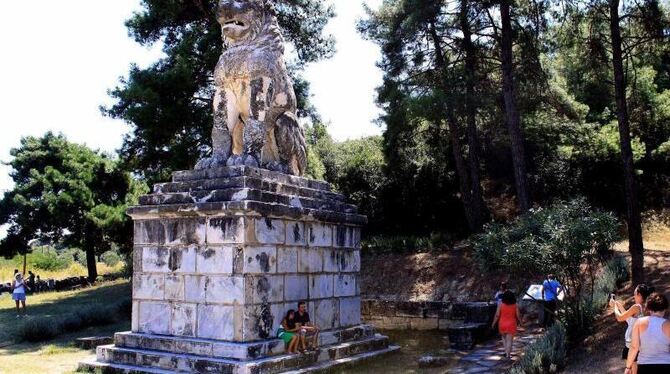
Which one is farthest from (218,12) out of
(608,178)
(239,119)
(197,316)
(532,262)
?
(608,178)

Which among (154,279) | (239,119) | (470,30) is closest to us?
(154,279)

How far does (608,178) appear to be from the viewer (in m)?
23.5

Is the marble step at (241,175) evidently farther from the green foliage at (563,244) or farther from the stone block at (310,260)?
the green foliage at (563,244)

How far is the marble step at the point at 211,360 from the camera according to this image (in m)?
7.18

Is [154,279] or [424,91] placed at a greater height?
[424,91]

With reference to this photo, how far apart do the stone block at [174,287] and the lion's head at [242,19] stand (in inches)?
139

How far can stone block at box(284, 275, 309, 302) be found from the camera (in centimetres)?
834

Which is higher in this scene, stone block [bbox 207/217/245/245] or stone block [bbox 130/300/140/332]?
stone block [bbox 207/217/245/245]

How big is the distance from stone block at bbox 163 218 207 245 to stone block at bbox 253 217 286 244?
0.72m

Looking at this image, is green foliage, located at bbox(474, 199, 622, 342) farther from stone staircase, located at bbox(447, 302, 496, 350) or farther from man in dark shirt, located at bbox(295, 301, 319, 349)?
man in dark shirt, located at bbox(295, 301, 319, 349)

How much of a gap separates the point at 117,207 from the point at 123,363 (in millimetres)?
19587

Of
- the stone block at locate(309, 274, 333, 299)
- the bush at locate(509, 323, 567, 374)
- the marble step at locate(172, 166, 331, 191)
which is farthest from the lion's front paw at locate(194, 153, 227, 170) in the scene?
the bush at locate(509, 323, 567, 374)

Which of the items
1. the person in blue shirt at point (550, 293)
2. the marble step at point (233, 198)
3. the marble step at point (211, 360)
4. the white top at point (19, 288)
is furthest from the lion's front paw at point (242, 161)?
the white top at point (19, 288)

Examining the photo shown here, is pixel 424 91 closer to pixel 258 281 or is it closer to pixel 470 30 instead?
pixel 470 30
